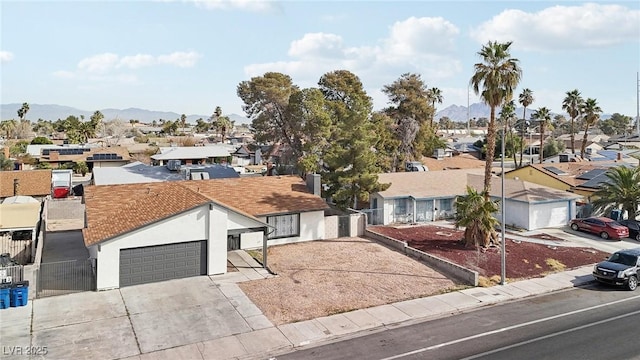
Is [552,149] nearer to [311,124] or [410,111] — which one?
[410,111]

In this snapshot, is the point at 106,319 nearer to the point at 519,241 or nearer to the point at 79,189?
the point at 519,241

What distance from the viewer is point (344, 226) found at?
35844mm

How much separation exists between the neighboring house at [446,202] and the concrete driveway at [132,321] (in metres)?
20.6

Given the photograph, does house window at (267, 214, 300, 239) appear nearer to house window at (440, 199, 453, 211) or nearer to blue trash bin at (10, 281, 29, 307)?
blue trash bin at (10, 281, 29, 307)

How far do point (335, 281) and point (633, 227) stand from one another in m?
27.2

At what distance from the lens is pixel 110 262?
2389 cm

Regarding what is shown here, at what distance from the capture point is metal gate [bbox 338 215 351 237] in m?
35.6

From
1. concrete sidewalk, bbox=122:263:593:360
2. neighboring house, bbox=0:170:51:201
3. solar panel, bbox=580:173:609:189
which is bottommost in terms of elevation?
concrete sidewalk, bbox=122:263:593:360

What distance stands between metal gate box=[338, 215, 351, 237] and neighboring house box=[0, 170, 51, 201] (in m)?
30.2

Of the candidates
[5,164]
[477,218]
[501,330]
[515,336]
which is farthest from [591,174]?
[5,164]

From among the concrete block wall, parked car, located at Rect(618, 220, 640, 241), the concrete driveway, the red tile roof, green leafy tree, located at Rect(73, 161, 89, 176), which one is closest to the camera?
A: the concrete driveway

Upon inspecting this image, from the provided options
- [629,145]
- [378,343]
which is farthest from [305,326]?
[629,145]

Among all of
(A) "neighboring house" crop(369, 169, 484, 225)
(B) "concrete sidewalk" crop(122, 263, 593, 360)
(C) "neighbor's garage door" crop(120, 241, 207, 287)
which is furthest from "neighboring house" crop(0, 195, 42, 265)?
(A) "neighboring house" crop(369, 169, 484, 225)

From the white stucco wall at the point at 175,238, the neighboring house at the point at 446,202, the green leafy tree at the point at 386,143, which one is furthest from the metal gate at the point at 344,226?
the green leafy tree at the point at 386,143
